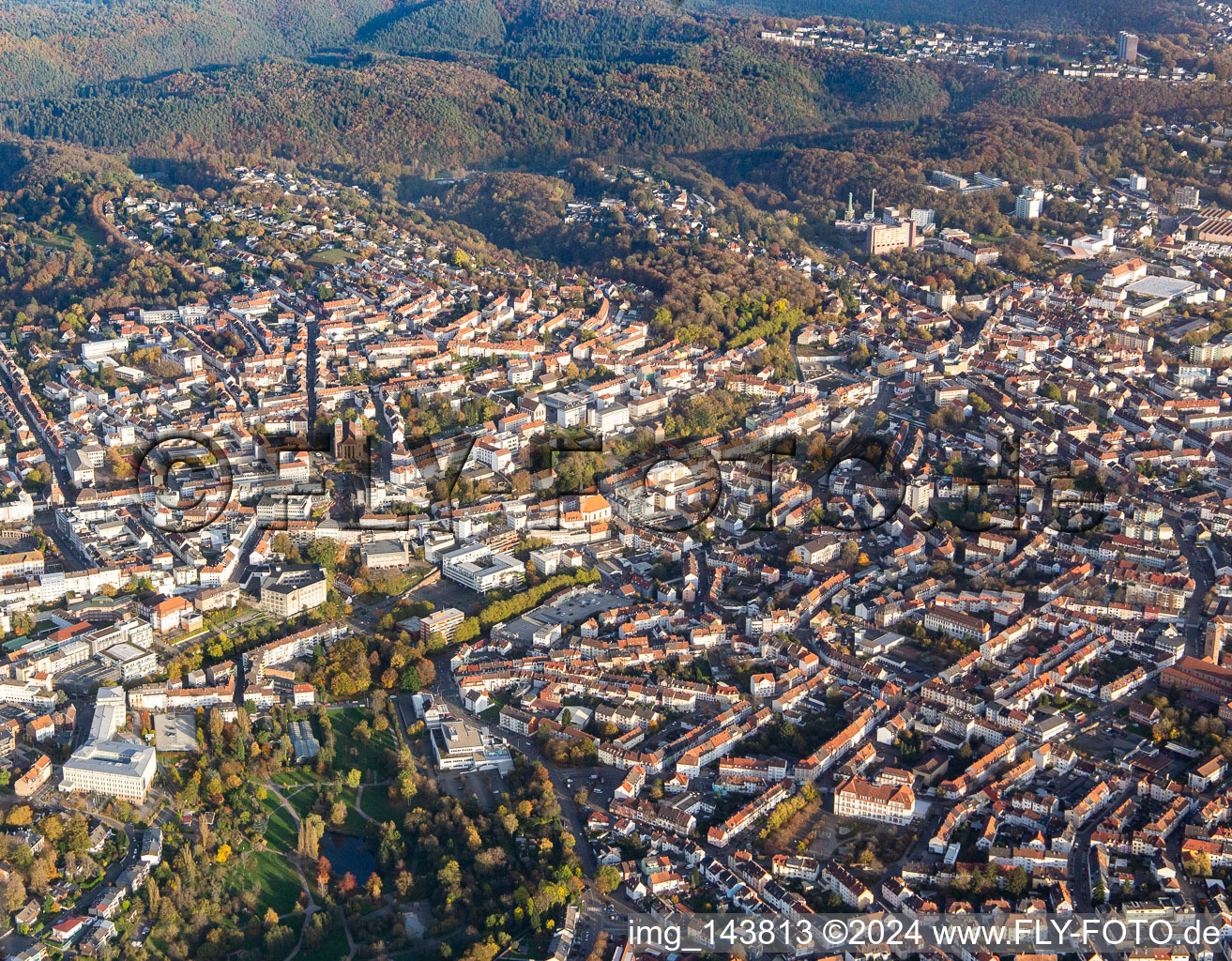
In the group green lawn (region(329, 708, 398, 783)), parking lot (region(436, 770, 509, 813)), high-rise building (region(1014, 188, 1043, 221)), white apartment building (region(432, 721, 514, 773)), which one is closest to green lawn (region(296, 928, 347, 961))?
parking lot (region(436, 770, 509, 813))

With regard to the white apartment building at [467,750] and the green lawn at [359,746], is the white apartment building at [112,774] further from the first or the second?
the white apartment building at [467,750]

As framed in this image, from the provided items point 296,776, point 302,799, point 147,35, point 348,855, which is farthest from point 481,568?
point 147,35

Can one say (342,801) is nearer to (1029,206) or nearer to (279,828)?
(279,828)

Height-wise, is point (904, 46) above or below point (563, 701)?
above

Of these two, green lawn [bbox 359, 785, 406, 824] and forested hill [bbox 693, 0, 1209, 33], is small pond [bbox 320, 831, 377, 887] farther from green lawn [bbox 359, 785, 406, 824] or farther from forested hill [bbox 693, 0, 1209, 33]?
forested hill [bbox 693, 0, 1209, 33]

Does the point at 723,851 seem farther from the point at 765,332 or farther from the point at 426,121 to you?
the point at 426,121

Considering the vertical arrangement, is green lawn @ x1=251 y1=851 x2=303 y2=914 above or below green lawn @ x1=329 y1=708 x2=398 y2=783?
below

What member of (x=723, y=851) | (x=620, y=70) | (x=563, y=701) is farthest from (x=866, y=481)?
(x=620, y=70)
